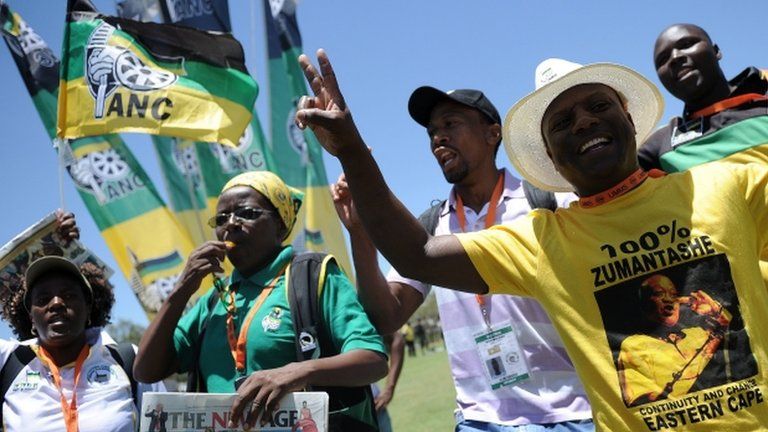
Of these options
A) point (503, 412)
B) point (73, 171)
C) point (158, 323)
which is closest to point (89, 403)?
point (158, 323)

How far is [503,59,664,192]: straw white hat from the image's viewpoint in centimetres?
229

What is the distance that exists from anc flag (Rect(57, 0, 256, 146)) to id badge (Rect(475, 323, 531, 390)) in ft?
10.9

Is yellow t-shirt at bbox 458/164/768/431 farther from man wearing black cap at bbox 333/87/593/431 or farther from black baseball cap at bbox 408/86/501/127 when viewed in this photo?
black baseball cap at bbox 408/86/501/127

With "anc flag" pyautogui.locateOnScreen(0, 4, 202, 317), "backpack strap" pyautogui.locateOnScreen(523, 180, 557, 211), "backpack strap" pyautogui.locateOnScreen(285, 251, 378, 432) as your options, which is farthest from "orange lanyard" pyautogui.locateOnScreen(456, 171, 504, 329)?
"anc flag" pyautogui.locateOnScreen(0, 4, 202, 317)

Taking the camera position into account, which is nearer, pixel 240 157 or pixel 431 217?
pixel 431 217

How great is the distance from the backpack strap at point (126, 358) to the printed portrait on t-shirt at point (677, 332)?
293 cm

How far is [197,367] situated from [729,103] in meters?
2.58

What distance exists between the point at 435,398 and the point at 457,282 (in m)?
12.4

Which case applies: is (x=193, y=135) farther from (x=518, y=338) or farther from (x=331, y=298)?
(x=518, y=338)

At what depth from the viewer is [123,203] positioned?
873 cm

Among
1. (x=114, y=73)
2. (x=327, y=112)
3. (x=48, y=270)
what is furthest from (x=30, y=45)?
(x=327, y=112)

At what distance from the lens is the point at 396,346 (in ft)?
21.4

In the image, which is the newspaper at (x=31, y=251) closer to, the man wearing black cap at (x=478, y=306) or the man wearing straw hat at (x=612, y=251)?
the man wearing black cap at (x=478, y=306)

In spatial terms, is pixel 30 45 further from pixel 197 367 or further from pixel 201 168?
pixel 197 367
